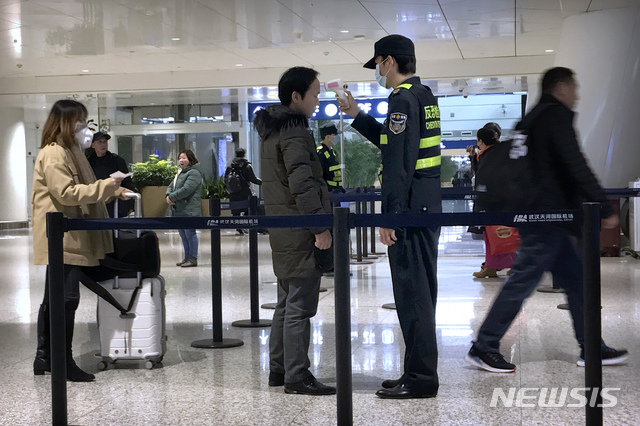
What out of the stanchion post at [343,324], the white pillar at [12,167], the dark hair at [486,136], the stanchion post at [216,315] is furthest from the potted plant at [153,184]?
the stanchion post at [343,324]

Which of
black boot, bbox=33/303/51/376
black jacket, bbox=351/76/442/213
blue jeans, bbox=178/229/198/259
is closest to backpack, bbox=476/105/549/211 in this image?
black jacket, bbox=351/76/442/213

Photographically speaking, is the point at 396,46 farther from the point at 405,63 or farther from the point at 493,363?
the point at 493,363

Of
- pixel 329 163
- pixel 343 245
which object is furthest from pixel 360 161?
pixel 343 245

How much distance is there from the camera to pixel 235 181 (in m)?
16.6

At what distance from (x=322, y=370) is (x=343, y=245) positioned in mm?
1579

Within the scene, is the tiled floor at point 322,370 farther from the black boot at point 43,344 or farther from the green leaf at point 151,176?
the green leaf at point 151,176

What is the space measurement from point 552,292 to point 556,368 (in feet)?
10.5

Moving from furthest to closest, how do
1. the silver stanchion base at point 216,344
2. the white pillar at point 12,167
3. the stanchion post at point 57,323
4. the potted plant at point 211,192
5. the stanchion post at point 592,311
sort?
the white pillar at point 12,167
the potted plant at point 211,192
the silver stanchion base at point 216,344
the stanchion post at point 57,323
the stanchion post at point 592,311

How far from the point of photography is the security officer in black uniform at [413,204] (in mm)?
3846

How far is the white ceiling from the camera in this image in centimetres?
1245

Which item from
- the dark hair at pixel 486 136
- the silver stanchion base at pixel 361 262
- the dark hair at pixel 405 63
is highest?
the dark hair at pixel 405 63

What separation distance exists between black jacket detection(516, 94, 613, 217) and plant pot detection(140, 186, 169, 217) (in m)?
15.8

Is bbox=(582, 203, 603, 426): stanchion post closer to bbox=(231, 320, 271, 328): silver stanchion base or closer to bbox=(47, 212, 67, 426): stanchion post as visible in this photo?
bbox=(47, 212, 67, 426): stanchion post

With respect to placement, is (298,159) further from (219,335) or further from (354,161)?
(354,161)
